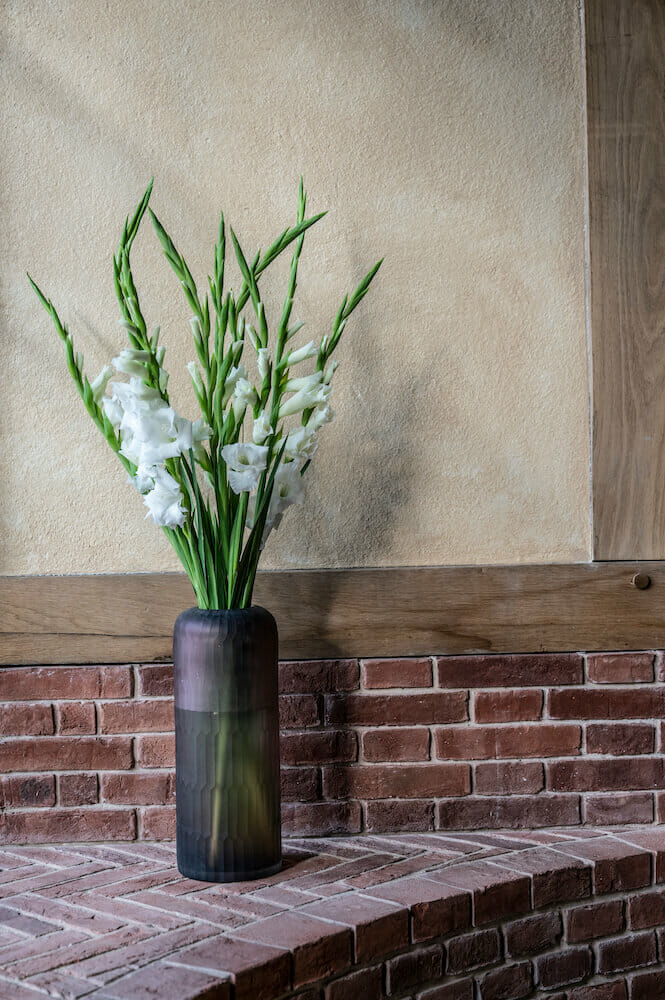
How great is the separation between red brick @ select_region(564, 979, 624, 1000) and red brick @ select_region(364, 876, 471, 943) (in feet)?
1.24

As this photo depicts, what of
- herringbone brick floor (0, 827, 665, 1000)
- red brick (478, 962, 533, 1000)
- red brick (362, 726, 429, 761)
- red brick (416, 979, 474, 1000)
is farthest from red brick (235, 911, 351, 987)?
red brick (362, 726, 429, 761)

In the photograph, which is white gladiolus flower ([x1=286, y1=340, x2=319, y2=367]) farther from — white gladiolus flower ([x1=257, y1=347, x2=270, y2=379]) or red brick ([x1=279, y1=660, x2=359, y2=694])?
red brick ([x1=279, y1=660, x2=359, y2=694])

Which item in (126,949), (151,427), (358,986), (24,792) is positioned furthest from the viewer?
(24,792)

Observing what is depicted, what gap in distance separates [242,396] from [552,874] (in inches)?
43.7

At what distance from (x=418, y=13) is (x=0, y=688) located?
5.78 ft

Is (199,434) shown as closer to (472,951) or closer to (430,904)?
(430,904)

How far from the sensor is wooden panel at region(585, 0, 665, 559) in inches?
84.9

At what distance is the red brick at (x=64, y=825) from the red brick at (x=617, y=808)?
3.30 feet

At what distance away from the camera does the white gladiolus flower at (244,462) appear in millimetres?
1789

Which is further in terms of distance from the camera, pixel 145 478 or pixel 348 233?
pixel 348 233

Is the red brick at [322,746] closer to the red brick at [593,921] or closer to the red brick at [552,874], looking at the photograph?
the red brick at [552,874]

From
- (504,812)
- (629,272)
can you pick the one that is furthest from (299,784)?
(629,272)

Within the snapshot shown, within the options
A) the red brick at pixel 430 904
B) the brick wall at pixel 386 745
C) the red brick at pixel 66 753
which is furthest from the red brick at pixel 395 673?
the red brick at pixel 66 753

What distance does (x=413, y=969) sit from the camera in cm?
175
